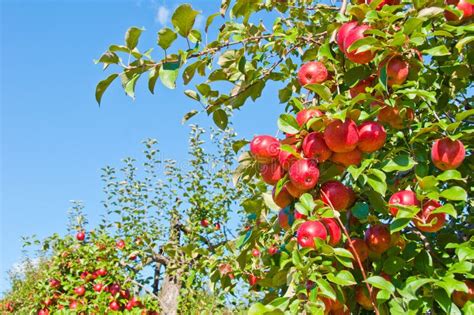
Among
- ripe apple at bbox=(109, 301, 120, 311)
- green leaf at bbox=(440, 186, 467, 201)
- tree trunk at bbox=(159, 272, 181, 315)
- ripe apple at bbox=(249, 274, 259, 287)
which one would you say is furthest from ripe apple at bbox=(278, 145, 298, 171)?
tree trunk at bbox=(159, 272, 181, 315)

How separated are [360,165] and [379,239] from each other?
0.17 meters

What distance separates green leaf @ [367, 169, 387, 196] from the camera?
972 millimetres

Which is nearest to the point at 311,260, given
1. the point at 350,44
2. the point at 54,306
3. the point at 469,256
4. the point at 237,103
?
the point at 469,256

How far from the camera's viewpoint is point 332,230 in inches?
39.4

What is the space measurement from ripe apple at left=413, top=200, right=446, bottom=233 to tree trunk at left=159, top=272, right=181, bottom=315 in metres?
4.38

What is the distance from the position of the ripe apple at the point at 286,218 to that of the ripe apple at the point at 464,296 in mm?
397

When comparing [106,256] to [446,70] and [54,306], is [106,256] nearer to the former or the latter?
[54,306]

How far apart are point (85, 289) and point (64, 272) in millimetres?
431

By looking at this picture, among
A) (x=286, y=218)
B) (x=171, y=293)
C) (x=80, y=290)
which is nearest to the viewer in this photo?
(x=286, y=218)

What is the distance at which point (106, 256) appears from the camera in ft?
16.9

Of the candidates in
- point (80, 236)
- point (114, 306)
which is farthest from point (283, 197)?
point (80, 236)

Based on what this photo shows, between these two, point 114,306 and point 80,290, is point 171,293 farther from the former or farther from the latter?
point 80,290

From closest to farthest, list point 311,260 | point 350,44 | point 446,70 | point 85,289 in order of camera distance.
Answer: point 311,260 < point 350,44 < point 446,70 < point 85,289

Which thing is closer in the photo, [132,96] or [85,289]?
[132,96]
